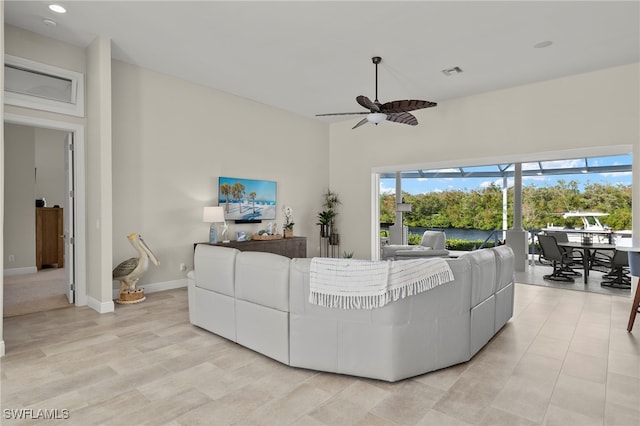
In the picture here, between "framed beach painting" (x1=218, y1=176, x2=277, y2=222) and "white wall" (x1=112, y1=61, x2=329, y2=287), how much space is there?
0.46 feet

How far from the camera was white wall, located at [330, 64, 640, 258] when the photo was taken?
16.4ft

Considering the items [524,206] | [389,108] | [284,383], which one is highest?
[389,108]

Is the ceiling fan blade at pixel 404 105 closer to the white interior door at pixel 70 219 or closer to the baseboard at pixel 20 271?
the white interior door at pixel 70 219

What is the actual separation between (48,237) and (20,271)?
32.3 inches

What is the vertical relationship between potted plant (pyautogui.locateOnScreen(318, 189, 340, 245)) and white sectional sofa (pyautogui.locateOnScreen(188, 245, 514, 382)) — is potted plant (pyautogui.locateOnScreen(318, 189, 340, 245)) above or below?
above

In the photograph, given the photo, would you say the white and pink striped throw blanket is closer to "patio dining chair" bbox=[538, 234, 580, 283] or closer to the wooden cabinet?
"patio dining chair" bbox=[538, 234, 580, 283]

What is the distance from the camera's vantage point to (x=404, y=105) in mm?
4332

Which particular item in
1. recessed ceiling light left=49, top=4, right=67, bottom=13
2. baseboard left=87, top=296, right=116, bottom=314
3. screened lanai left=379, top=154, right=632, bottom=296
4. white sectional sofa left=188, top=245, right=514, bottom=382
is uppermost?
recessed ceiling light left=49, top=4, right=67, bottom=13

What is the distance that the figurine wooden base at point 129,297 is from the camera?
456 cm


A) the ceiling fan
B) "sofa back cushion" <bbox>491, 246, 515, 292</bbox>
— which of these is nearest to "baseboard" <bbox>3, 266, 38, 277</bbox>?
the ceiling fan

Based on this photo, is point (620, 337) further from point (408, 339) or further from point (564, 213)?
point (564, 213)

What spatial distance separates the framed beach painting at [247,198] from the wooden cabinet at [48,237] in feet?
12.7

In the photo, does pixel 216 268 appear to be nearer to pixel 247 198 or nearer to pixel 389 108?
pixel 389 108

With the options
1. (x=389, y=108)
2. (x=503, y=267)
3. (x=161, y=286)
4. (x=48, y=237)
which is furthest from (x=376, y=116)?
(x=48, y=237)
